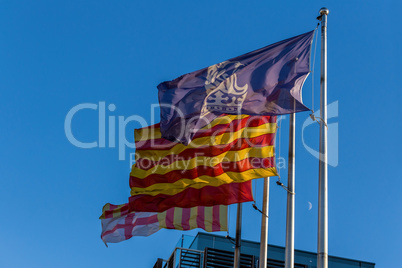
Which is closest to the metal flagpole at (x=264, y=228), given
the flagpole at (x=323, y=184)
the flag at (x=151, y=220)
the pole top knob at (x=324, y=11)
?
the flagpole at (x=323, y=184)

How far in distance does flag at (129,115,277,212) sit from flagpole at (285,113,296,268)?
0.54 m

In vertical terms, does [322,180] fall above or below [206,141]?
below

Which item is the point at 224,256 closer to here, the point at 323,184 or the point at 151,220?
the point at 151,220

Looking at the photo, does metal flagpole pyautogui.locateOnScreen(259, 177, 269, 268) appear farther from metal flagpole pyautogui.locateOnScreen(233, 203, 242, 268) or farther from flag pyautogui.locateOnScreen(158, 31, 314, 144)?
flag pyautogui.locateOnScreen(158, 31, 314, 144)

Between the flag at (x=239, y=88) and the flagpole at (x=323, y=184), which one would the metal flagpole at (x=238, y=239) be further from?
the flagpole at (x=323, y=184)

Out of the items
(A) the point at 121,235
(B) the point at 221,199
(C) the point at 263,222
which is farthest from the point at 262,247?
(A) the point at 121,235

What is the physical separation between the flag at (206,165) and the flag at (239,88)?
143 cm

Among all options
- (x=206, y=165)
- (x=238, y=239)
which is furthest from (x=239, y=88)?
(x=238, y=239)

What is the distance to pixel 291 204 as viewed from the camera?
→ 18.2 m

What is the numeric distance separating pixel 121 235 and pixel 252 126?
716 centimetres

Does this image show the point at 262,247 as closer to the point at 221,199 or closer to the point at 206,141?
the point at 221,199

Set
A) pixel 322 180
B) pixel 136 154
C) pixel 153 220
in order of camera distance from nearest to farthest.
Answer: pixel 322 180 < pixel 136 154 < pixel 153 220

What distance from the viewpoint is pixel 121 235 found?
2383 centimetres

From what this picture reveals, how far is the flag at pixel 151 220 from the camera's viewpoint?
2220 cm
